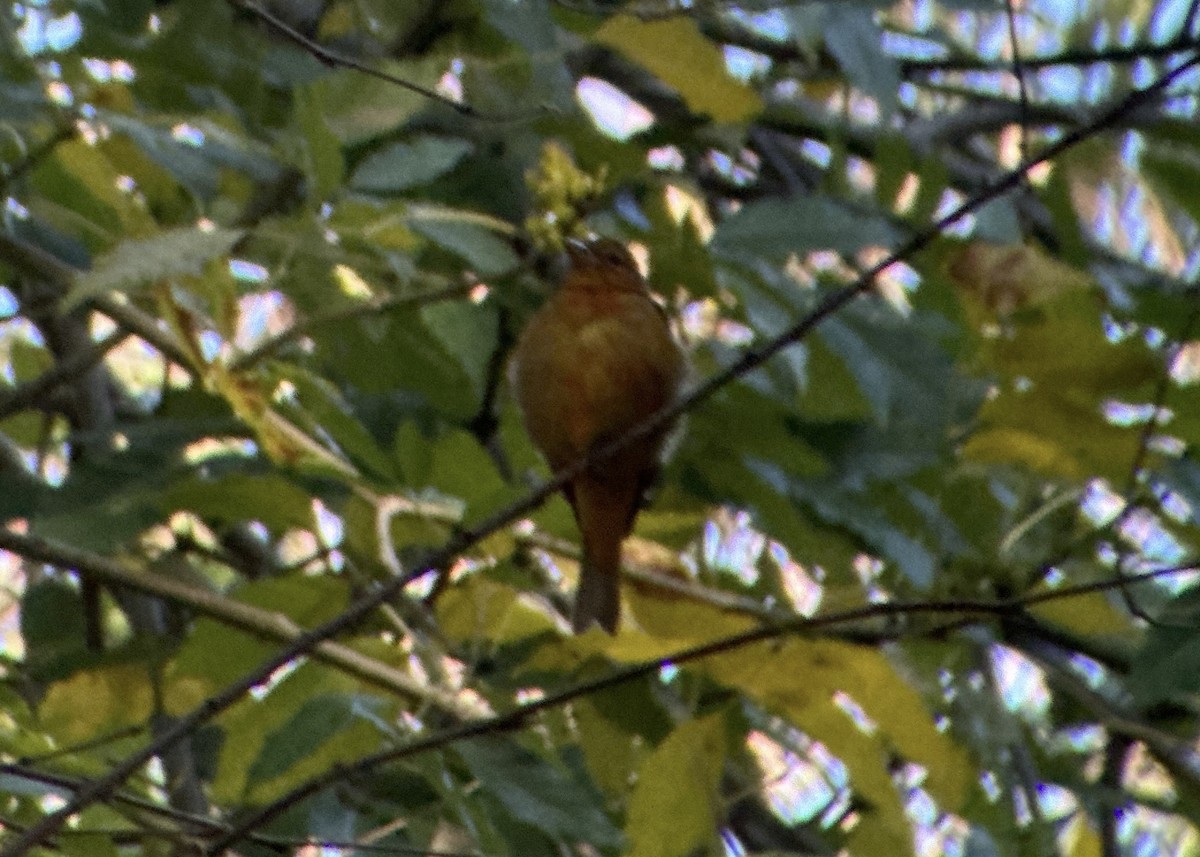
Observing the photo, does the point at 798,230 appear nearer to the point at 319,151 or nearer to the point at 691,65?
the point at 691,65

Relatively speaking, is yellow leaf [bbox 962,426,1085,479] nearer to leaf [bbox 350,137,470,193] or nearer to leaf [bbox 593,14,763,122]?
leaf [bbox 593,14,763,122]

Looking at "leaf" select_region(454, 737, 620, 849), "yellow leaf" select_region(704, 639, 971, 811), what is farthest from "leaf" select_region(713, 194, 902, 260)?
"leaf" select_region(454, 737, 620, 849)

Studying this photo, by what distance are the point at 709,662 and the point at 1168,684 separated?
2.13 ft

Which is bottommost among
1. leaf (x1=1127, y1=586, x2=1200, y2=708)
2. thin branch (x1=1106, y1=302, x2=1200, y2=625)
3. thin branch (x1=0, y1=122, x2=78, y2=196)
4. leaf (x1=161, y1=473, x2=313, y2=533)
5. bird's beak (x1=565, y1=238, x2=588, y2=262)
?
leaf (x1=1127, y1=586, x2=1200, y2=708)

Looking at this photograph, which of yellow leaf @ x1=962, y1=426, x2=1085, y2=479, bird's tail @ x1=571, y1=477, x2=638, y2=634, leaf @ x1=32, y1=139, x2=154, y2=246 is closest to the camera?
leaf @ x1=32, y1=139, x2=154, y2=246

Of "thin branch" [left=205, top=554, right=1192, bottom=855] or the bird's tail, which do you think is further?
the bird's tail

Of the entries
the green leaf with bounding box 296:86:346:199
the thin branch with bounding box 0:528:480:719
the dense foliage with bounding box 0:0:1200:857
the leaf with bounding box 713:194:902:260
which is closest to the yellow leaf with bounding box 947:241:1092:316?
the dense foliage with bounding box 0:0:1200:857

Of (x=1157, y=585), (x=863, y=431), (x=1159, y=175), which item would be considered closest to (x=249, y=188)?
(x=863, y=431)

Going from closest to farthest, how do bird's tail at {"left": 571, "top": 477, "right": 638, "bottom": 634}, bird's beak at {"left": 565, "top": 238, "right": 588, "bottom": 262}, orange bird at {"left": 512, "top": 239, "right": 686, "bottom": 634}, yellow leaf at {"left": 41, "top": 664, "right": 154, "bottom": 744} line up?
yellow leaf at {"left": 41, "top": 664, "right": 154, "bottom": 744}, bird's tail at {"left": 571, "top": 477, "right": 638, "bottom": 634}, orange bird at {"left": 512, "top": 239, "right": 686, "bottom": 634}, bird's beak at {"left": 565, "top": 238, "right": 588, "bottom": 262}

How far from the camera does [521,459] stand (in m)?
3.05

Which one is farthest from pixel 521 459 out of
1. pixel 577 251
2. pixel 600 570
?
pixel 577 251

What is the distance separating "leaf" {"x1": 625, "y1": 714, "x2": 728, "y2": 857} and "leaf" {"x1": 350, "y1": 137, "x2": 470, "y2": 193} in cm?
81

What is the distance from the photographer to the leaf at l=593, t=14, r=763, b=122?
8.43 feet

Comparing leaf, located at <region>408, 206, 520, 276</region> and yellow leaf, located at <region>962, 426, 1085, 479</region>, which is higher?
leaf, located at <region>408, 206, 520, 276</region>
